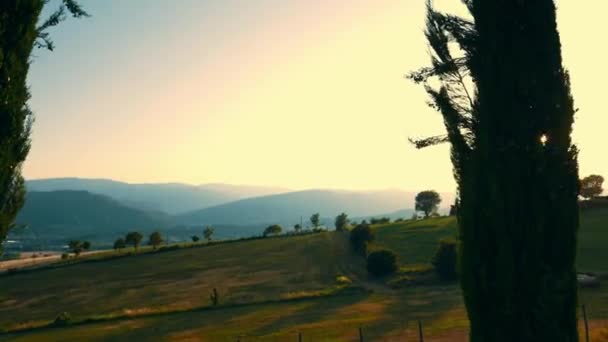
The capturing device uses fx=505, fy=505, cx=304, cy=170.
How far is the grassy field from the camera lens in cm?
3906

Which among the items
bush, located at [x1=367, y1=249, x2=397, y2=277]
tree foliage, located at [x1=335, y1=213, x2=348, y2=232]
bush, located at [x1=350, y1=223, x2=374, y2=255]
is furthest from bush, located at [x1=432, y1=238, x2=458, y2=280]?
tree foliage, located at [x1=335, y1=213, x2=348, y2=232]

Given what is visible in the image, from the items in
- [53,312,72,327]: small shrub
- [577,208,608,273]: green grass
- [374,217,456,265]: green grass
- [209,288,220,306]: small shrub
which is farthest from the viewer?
[374,217,456,265]: green grass

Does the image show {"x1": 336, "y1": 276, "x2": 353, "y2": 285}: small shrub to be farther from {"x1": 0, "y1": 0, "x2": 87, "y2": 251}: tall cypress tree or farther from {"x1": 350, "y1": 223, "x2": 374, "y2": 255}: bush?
{"x1": 0, "y1": 0, "x2": 87, "y2": 251}: tall cypress tree

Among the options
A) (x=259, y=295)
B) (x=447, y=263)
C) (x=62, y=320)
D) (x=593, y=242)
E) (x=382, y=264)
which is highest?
(x=593, y=242)

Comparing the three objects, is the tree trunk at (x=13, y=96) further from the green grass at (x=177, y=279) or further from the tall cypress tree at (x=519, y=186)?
the green grass at (x=177, y=279)

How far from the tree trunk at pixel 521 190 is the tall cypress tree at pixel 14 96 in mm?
14540

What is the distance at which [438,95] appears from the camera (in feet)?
58.1

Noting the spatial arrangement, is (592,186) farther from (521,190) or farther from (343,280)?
(521,190)

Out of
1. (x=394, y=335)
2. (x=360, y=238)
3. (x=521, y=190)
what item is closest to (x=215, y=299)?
(x=394, y=335)

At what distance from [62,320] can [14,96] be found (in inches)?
1672

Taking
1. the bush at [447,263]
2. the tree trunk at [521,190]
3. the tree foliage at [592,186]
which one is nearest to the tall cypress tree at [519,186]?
the tree trunk at [521,190]

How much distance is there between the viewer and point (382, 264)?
6366 centimetres

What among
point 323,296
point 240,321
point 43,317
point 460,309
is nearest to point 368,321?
point 460,309

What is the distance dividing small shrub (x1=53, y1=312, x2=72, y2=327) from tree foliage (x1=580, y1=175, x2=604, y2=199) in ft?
305
